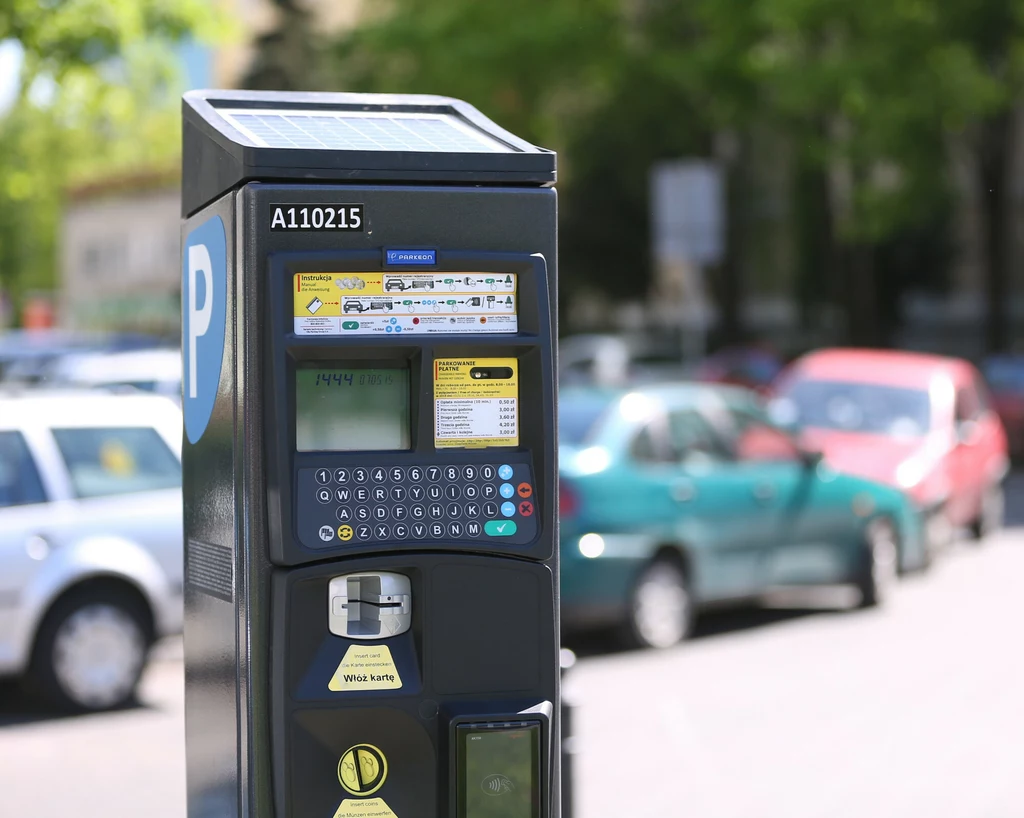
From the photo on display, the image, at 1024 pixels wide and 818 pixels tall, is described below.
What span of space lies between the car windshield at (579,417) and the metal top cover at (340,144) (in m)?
5.95

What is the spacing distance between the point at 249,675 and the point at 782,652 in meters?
7.06

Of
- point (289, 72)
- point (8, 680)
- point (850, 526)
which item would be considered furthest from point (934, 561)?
point (289, 72)

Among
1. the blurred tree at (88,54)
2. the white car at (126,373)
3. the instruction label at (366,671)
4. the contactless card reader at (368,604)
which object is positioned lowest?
the instruction label at (366,671)

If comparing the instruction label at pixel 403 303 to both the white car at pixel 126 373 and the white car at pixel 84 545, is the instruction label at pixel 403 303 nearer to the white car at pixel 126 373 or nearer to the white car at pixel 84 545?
the white car at pixel 84 545

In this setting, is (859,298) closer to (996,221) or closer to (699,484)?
(996,221)

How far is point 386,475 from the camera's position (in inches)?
131

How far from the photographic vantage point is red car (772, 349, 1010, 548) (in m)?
13.4

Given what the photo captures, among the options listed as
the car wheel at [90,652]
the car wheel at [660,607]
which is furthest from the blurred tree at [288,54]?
the car wheel at [90,652]

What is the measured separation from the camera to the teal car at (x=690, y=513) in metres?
9.51

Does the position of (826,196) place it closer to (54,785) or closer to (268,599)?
(54,785)

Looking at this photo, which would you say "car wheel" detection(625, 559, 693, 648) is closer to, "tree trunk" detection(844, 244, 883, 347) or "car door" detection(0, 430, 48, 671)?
"car door" detection(0, 430, 48, 671)

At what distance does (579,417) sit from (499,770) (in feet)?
21.9

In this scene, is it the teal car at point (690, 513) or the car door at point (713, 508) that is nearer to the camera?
the teal car at point (690, 513)

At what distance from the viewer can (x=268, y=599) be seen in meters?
3.31
